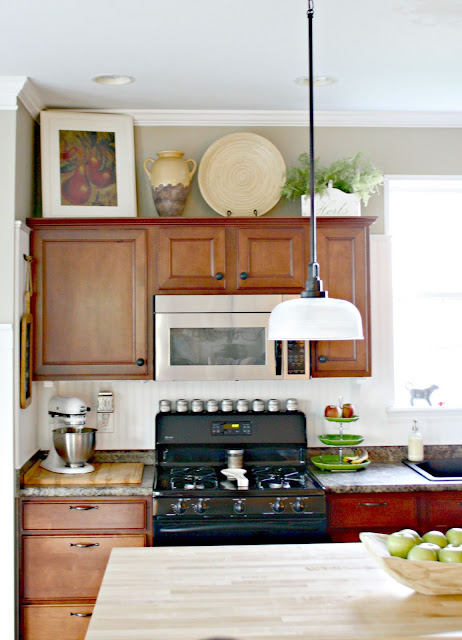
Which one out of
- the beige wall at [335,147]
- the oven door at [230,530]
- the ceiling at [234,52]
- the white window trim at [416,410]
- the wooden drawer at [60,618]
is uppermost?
the ceiling at [234,52]

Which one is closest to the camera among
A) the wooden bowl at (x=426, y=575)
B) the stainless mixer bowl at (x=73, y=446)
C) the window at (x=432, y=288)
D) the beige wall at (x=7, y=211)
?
the wooden bowl at (x=426, y=575)

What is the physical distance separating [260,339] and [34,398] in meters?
1.26

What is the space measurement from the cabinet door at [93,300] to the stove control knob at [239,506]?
0.80m

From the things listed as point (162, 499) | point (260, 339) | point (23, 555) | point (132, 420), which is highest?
point (260, 339)

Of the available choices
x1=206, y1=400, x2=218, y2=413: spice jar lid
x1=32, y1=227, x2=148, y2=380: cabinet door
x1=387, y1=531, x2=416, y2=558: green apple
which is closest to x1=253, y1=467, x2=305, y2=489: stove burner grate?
x1=206, y1=400, x2=218, y2=413: spice jar lid

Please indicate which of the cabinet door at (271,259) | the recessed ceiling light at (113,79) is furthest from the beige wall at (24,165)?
the cabinet door at (271,259)

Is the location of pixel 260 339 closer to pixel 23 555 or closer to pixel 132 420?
pixel 132 420

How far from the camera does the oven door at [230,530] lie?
3305 millimetres

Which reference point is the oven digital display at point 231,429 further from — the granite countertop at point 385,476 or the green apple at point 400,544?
the green apple at point 400,544

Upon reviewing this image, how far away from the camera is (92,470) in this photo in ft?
11.9

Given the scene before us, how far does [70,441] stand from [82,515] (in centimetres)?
38

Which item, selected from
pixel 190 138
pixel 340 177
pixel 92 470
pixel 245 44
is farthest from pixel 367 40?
pixel 92 470

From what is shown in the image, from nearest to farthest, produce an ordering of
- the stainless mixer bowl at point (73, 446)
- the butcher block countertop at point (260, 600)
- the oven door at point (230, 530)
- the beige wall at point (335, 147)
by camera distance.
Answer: the butcher block countertop at point (260, 600) → the oven door at point (230, 530) → the stainless mixer bowl at point (73, 446) → the beige wall at point (335, 147)

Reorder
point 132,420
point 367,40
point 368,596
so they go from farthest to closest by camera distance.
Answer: point 132,420 → point 367,40 → point 368,596
